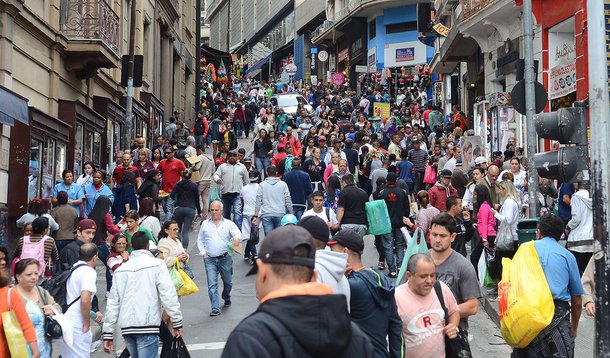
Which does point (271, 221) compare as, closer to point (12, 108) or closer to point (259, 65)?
point (12, 108)

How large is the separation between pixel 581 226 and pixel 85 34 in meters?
12.7

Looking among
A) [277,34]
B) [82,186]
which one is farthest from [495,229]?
[277,34]

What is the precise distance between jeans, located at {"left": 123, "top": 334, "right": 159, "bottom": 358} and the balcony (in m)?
12.7

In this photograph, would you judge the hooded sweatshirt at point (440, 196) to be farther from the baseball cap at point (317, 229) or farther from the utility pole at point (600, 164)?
the baseball cap at point (317, 229)

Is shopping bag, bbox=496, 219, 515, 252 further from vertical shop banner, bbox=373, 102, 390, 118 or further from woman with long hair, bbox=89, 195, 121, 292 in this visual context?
vertical shop banner, bbox=373, 102, 390, 118

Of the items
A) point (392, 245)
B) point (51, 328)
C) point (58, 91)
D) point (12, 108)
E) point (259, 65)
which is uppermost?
point (259, 65)

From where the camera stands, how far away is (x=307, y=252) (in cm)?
337

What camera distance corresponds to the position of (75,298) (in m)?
8.16

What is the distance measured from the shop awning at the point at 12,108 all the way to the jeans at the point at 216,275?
444 cm

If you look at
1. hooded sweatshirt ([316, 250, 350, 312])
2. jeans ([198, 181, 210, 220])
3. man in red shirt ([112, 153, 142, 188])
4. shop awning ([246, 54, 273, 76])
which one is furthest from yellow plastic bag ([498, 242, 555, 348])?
shop awning ([246, 54, 273, 76])

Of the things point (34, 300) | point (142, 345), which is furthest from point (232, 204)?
point (34, 300)

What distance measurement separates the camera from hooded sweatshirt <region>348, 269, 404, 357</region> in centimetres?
580

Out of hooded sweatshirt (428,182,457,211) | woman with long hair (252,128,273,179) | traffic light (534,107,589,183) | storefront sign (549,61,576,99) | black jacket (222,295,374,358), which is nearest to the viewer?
black jacket (222,295,374,358)

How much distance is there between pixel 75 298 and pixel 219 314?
400 cm
